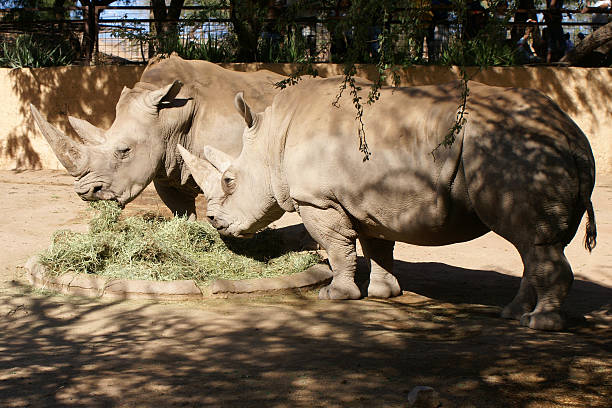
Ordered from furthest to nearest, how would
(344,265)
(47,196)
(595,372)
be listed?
1. (47,196)
2. (344,265)
3. (595,372)

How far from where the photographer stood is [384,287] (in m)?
6.82

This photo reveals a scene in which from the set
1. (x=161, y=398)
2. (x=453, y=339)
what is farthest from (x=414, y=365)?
(x=161, y=398)

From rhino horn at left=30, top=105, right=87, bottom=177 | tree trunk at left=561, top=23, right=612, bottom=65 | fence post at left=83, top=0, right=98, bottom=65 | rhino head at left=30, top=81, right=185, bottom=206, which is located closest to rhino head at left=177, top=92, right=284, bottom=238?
rhino head at left=30, top=81, right=185, bottom=206

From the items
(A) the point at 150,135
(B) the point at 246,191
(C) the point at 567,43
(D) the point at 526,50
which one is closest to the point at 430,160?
(B) the point at 246,191

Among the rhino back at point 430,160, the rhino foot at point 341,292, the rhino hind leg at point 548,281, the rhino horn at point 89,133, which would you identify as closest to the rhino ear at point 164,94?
the rhino horn at point 89,133

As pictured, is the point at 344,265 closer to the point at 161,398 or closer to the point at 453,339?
the point at 453,339

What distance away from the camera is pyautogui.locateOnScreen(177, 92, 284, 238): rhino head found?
22.2 feet

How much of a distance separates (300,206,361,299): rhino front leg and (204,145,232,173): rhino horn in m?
1.04

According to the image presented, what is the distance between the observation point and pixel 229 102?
26.3ft

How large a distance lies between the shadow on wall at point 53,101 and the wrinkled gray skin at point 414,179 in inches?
322

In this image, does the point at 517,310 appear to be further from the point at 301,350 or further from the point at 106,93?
the point at 106,93

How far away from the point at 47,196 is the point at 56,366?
8.11 metres

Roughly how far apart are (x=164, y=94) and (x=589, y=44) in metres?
9.21

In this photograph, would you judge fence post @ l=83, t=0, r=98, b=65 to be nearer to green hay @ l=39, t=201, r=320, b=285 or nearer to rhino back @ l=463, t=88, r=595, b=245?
green hay @ l=39, t=201, r=320, b=285
